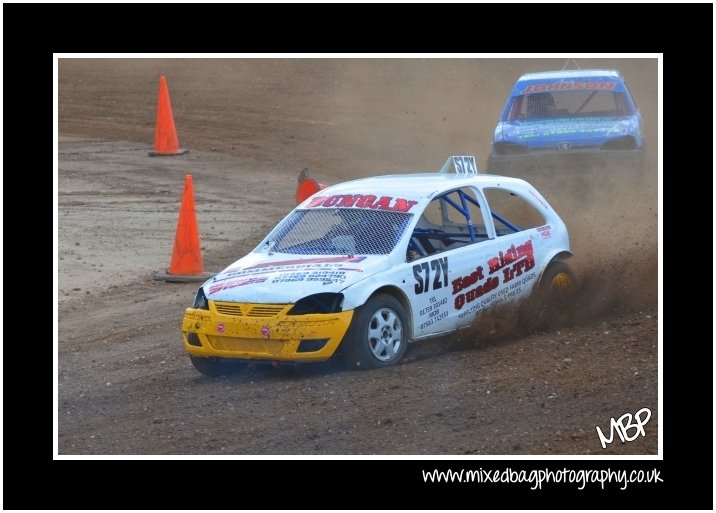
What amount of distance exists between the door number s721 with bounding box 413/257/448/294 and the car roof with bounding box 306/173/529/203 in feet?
1.93

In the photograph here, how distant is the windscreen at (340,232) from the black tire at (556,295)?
1.45 metres

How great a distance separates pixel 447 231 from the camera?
10438 mm

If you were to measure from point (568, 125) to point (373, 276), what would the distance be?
24.3 feet

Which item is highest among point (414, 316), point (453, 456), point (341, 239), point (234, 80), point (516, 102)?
point (234, 80)

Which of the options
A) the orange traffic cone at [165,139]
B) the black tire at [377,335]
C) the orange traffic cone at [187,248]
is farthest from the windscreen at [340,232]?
the orange traffic cone at [165,139]

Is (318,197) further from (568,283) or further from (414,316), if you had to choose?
(568,283)

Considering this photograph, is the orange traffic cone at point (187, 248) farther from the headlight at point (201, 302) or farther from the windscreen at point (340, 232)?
the headlight at point (201, 302)

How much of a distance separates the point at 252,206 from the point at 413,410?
30.1 ft

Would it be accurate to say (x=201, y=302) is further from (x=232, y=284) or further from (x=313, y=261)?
(x=313, y=261)

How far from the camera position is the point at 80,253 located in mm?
13867

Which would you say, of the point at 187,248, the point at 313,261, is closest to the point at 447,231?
the point at 313,261

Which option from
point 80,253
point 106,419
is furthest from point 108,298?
point 106,419

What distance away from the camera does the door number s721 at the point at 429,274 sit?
9.20m

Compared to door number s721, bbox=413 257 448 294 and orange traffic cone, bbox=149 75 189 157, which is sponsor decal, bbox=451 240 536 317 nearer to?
door number s721, bbox=413 257 448 294
